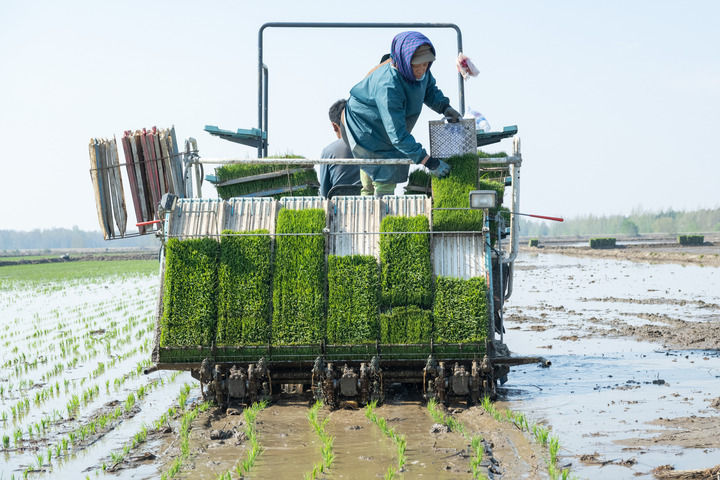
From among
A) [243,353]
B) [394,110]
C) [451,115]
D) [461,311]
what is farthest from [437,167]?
[243,353]

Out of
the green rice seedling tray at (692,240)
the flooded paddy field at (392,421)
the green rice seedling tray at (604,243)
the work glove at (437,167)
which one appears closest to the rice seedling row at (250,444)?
the flooded paddy field at (392,421)

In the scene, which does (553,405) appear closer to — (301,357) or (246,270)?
(301,357)

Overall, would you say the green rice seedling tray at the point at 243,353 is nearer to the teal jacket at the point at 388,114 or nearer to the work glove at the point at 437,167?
the teal jacket at the point at 388,114

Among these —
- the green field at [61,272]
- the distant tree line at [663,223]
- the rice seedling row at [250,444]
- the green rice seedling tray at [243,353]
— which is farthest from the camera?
the distant tree line at [663,223]

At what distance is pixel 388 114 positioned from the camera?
24.3 feet

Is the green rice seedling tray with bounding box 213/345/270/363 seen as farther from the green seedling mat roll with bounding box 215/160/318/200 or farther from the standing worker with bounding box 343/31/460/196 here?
the green seedling mat roll with bounding box 215/160/318/200

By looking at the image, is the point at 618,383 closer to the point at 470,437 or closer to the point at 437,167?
the point at 470,437

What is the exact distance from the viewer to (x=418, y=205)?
7.68 metres

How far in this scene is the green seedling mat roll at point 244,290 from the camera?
7.23 metres

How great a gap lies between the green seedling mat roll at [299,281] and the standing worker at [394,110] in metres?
0.98

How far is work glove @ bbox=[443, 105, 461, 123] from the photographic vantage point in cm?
770

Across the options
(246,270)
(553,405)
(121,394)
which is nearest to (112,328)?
(121,394)

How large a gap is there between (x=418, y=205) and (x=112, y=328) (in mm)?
11398

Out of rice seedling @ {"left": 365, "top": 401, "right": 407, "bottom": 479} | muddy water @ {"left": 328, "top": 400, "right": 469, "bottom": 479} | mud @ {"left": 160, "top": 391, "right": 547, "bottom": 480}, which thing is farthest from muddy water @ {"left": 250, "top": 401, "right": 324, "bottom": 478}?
rice seedling @ {"left": 365, "top": 401, "right": 407, "bottom": 479}
